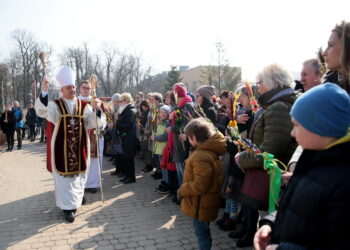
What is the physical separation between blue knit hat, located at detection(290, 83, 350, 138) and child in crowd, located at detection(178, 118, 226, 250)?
1.77 m

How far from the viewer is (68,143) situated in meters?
5.11

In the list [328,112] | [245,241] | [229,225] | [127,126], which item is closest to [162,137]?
[127,126]

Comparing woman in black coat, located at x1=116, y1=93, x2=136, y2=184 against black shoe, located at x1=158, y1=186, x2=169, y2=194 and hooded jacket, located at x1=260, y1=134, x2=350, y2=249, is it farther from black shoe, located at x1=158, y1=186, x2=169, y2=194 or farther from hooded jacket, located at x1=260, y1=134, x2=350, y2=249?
hooded jacket, located at x1=260, y1=134, x2=350, y2=249

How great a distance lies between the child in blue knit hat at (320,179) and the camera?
1219mm

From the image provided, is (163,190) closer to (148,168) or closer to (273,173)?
(148,168)

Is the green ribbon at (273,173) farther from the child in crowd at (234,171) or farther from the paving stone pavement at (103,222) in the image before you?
the paving stone pavement at (103,222)

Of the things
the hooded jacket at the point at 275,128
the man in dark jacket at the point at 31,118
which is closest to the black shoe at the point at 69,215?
the hooded jacket at the point at 275,128

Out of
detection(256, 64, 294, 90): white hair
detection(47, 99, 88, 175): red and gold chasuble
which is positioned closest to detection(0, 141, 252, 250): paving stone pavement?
detection(47, 99, 88, 175): red and gold chasuble

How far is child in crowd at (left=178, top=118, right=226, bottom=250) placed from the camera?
3070 millimetres

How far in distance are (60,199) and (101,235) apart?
1.14m

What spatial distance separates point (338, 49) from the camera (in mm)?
2234

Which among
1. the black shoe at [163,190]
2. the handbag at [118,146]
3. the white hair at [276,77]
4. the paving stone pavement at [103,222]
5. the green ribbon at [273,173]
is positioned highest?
the white hair at [276,77]

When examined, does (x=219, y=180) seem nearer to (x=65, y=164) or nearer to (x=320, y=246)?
(x=320, y=246)

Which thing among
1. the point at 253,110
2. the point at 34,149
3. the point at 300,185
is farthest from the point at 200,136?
the point at 34,149
